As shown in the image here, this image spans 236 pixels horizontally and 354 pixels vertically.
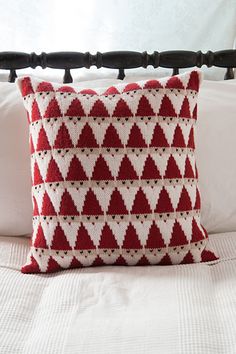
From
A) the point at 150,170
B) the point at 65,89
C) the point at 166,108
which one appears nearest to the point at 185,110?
the point at 166,108

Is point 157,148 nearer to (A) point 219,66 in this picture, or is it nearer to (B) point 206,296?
(B) point 206,296

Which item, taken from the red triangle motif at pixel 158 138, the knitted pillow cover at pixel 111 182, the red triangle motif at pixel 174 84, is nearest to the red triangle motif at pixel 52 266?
the knitted pillow cover at pixel 111 182

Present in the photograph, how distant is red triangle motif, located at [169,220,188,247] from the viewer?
1.02 meters

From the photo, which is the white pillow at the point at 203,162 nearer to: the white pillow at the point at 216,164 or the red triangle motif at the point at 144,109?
the white pillow at the point at 216,164

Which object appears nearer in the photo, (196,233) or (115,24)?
(196,233)

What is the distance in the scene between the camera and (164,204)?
1.02 metres

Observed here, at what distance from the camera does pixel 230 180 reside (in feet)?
3.95

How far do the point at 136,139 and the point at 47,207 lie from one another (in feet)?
0.77

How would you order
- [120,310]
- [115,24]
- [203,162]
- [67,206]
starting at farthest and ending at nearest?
[115,24]
[203,162]
[67,206]
[120,310]

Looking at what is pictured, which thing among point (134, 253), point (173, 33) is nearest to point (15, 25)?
point (173, 33)

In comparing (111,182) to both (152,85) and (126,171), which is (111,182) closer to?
(126,171)

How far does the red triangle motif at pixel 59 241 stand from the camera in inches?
39.6

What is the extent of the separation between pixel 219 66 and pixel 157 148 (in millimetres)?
534

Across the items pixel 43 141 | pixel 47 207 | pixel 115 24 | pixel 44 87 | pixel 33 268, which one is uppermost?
pixel 115 24
